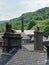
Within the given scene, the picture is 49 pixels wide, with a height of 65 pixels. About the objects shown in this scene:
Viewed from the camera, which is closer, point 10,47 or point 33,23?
point 10,47

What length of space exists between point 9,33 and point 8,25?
70.2 inches

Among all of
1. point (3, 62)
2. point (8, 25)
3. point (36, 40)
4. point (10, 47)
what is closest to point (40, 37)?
point (36, 40)

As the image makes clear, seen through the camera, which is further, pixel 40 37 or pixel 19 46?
pixel 40 37

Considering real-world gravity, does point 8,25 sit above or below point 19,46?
above

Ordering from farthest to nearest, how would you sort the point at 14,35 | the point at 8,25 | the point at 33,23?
the point at 33,23
the point at 8,25
the point at 14,35

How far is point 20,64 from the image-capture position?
11523 millimetres

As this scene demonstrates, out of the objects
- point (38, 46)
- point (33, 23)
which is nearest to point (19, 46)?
point (38, 46)

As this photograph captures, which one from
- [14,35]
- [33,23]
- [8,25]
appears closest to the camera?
[14,35]

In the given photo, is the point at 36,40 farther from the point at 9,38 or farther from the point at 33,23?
the point at 33,23

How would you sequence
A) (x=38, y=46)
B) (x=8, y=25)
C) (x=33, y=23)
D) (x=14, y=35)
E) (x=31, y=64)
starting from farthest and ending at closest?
(x=33, y=23) → (x=38, y=46) → (x=8, y=25) → (x=14, y=35) → (x=31, y=64)

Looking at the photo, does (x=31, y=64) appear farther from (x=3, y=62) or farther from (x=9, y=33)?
(x=9, y=33)

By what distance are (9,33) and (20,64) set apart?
576cm

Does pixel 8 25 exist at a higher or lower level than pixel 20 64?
higher

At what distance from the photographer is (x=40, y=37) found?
22.4 meters
